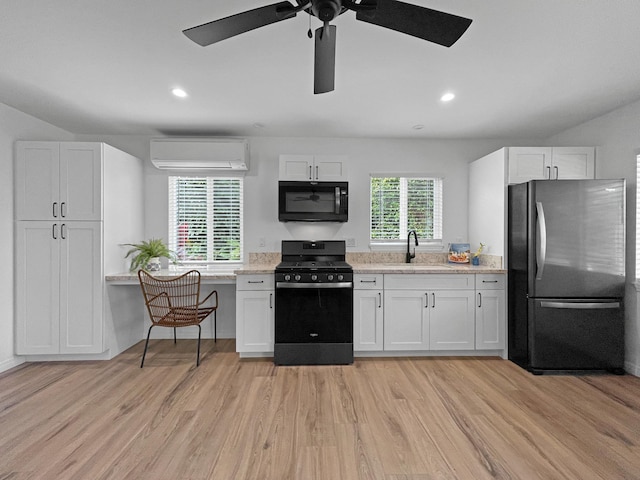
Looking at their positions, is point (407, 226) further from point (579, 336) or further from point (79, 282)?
point (79, 282)

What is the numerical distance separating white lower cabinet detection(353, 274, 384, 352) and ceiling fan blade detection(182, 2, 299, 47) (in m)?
2.49

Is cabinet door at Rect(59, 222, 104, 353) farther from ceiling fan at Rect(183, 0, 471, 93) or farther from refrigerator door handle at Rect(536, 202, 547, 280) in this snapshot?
refrigerator door handle at Rect(536, 202, 547, 280)

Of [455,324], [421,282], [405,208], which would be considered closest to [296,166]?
[405,208]

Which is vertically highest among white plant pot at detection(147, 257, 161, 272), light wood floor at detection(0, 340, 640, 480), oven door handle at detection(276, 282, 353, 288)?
white plant pot at detection(147, 257, 161, 272)

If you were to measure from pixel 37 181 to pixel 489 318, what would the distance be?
455cm

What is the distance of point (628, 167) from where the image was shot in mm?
3238

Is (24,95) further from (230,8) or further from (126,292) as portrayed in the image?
(230,8)

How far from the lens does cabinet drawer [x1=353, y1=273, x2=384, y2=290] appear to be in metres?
3.58

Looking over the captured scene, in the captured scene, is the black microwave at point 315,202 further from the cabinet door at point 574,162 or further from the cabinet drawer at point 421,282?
the cabinet door at point 574,162

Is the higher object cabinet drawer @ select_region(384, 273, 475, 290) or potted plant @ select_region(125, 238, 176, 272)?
potted plant @ select_region(125, 238, 176, 272)

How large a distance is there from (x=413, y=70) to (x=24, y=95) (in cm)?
315

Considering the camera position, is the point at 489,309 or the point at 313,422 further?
the point at 489,309

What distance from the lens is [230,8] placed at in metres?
1.82

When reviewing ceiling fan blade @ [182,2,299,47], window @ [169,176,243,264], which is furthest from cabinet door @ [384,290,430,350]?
ceiling fan blade @ [182,2,299,47]
